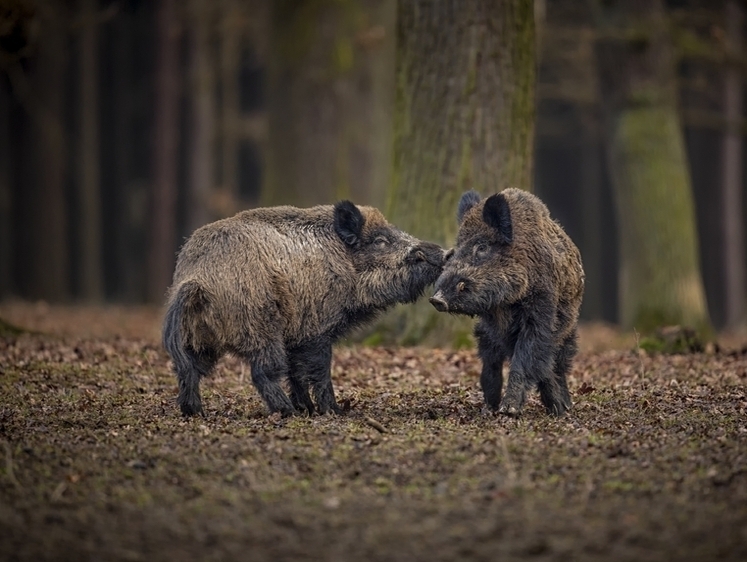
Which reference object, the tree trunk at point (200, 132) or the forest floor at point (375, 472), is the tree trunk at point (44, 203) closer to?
the tree trunk at point (200, 132)

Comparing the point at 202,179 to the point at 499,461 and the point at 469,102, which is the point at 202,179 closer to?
the point at 469,102

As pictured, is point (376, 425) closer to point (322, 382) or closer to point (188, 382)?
point (322, 382)

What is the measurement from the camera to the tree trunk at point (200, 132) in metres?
28.0

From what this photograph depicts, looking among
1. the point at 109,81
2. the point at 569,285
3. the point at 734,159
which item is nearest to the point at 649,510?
the point at 569,285

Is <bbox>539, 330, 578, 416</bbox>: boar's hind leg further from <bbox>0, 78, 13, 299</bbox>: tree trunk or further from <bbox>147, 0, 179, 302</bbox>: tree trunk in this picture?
<bbox>0, 78, 13, 299</bbox>: tree trunk

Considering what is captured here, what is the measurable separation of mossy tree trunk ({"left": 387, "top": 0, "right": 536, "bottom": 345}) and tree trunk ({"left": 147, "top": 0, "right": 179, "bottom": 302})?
14.4 metres

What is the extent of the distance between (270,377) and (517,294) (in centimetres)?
221

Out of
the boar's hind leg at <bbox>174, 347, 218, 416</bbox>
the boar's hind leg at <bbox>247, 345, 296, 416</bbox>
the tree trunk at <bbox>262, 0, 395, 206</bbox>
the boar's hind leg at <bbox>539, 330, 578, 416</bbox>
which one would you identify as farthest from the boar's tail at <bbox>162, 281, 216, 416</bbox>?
the tree trunk at <bbox>262, 0, 395, 206</bbox>

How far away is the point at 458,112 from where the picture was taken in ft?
41.7

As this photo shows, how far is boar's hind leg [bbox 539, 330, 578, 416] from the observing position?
9.25 meters

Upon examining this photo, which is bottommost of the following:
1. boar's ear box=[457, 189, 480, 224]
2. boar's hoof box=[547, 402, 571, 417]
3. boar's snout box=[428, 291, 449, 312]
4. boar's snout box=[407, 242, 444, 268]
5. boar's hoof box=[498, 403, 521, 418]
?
boar's hoof box=[547, 402, 571, 417]

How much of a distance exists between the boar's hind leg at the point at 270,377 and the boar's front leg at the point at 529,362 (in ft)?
6.05


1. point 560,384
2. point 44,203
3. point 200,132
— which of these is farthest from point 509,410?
point 200,132

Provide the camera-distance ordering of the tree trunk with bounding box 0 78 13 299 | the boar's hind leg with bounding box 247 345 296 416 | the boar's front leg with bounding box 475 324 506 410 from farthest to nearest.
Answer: the tree trunk with bounding box 0 78 13 299 < the boar's front leg with bounding box 475 324 506 410 < the boar's hind leg with bounding box 247 345 296 416
